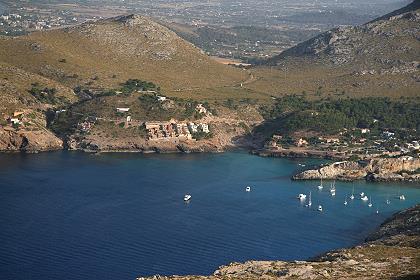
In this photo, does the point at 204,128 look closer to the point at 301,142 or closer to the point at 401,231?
the point at 301,142

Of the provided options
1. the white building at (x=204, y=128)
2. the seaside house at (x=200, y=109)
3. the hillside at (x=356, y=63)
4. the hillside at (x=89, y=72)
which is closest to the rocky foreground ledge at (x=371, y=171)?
the white building at (x=204, y=128)

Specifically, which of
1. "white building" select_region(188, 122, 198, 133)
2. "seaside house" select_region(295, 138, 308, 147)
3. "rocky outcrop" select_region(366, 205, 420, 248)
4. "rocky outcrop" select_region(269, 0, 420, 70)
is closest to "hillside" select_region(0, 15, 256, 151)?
"white building" select_region(188, 122, 198, 133)

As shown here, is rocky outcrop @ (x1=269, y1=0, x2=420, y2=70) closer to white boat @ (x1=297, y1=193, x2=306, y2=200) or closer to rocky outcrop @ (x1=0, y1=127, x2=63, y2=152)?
rocky outcrop @ (x1=0, y1=127, x2=63, y2=152)

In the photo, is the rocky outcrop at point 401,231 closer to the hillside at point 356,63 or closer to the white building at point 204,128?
the white building at point 204,128

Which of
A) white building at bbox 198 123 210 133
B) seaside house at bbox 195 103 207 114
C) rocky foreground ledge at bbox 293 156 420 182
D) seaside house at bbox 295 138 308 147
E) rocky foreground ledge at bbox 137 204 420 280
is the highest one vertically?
rocky foreground ledge at bbox 137 204 420 280

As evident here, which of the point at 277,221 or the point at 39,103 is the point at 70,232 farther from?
the point at 39,103
